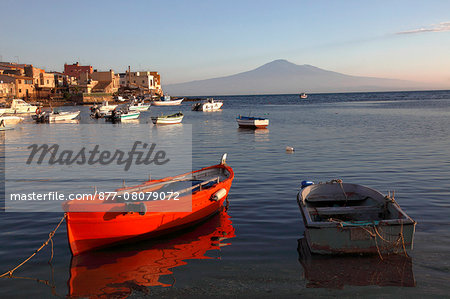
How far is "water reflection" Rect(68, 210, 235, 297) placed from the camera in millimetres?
7961

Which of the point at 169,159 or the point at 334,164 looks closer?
the point at 334,164

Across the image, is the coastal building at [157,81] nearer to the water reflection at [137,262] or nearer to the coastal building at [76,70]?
the coastal building at [76,70]

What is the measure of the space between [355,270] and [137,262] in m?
5.09

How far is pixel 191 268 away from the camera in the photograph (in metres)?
8.79

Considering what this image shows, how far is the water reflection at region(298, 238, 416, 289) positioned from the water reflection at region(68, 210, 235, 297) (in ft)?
8.49

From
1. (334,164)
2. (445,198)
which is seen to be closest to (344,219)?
(445,198)

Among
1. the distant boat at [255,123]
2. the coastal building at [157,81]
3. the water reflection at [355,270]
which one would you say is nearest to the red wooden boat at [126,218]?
the water reflection at [355,270]

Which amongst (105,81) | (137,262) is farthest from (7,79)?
(137,262)

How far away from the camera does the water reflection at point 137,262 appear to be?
7961mm

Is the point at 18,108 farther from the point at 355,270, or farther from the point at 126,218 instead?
the point at 355,270

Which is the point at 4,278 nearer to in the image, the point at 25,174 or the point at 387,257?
the point at 387,257

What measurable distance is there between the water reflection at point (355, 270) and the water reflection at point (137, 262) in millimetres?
2588

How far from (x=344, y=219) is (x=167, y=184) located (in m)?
6.11

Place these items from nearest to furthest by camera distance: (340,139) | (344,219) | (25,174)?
1. (344,219)
2. (25,174)
3. (340,139)
